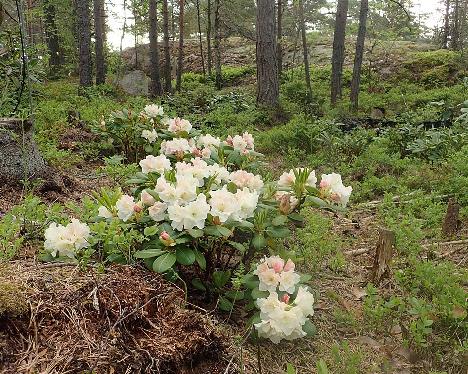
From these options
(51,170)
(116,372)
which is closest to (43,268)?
(116,372)

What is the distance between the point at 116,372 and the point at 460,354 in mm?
1784

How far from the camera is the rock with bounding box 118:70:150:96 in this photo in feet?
50.8

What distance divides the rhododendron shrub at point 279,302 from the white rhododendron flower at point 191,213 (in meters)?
0.41

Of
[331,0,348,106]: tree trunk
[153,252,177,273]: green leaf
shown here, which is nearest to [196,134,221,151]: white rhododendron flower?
[153,252,177,273]: green leaf

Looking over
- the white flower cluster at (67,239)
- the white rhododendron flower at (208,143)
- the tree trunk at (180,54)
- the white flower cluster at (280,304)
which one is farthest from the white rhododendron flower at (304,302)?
the tree trunk at (180,54)

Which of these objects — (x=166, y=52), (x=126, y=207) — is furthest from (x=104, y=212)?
(x=166, y=52)

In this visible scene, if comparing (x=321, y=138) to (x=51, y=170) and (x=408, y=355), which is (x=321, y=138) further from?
(x=408, y=355)

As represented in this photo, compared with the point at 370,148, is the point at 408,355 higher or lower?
lower

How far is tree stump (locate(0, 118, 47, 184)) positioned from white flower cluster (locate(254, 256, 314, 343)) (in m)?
2.91

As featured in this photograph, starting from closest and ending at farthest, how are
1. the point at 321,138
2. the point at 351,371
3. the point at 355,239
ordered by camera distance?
the point at 351,371, the point at 355,239, the point at 321,138

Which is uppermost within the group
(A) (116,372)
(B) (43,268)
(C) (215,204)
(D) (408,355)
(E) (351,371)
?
(C) (215,204)

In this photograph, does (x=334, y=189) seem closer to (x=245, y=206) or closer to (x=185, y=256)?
(x=245, y=206)

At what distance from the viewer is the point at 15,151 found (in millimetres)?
4398

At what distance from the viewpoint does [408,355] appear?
2.52 metres
